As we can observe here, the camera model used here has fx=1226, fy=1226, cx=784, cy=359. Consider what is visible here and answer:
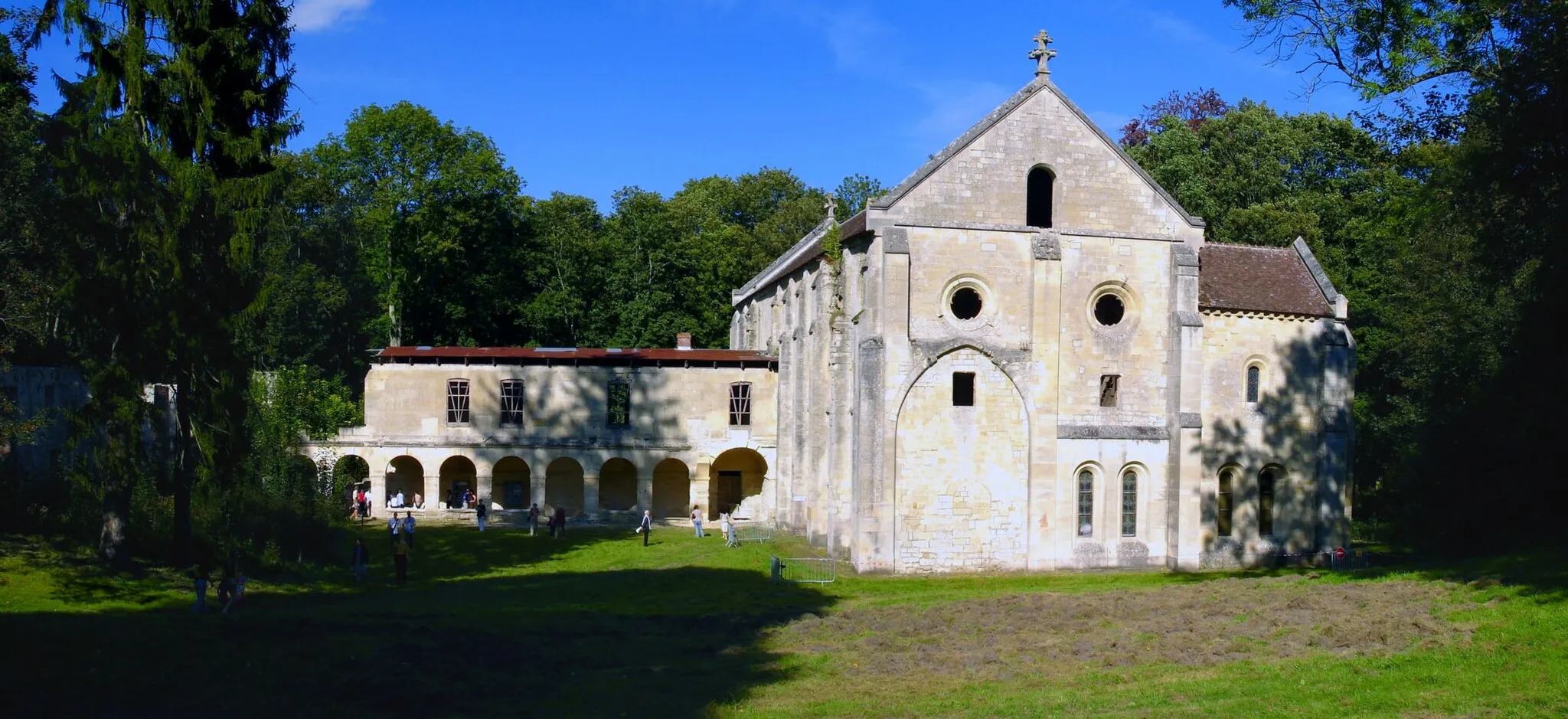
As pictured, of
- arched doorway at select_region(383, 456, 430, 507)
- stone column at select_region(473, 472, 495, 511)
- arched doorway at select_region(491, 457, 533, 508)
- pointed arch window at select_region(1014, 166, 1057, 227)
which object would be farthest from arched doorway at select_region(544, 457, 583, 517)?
pointed arch window at select_region(1014, 166, 1057, 227)

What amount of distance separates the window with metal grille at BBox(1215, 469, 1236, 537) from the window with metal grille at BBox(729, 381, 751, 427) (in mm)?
17614

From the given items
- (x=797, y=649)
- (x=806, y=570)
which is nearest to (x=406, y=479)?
(x=806, y=570)

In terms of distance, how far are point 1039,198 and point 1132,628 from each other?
14136 millimetres

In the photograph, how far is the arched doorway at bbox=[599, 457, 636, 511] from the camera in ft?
155

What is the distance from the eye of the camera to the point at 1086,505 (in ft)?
105

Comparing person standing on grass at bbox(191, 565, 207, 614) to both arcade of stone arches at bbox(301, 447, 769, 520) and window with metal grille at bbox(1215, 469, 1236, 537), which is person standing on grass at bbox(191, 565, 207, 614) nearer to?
arcade of stone arches at bbox(301, 447, 769, 520)

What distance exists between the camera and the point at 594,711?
16.8 m

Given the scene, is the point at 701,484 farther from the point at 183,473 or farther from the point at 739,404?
the point at 183,473

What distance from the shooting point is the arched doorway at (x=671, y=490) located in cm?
4706

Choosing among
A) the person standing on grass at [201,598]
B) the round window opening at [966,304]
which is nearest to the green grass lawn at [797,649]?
the person standing on grass at [201,598]

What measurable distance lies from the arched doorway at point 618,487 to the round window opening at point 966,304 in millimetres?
19249

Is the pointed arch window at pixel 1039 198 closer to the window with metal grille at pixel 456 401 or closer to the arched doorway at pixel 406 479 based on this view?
the window with metal grille at pixel 456 401

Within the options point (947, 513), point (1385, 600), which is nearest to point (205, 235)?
point (947, 513)

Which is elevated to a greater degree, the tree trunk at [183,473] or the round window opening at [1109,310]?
the round window opening at [1109,310]
